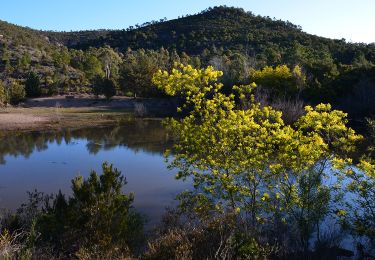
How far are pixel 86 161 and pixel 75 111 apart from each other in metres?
33.1

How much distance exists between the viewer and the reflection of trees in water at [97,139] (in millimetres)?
30823

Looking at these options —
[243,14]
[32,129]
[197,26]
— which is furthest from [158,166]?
[243,14]

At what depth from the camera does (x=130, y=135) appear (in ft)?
125

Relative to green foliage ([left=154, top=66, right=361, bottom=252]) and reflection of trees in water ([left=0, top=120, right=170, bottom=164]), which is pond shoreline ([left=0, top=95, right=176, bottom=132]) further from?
green foliage ([left=154, top=66, right=361, bottom=252])

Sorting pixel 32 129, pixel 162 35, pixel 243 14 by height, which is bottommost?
pixel 32 129

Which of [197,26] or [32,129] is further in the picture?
[197,26]

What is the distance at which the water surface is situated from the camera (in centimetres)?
1836

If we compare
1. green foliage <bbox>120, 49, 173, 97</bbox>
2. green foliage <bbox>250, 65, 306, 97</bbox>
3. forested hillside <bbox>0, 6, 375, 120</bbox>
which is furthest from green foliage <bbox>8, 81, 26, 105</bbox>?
green foliage <bbox>250, 65, 306, 97</bbox>

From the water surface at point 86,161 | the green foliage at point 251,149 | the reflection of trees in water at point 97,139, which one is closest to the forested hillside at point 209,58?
the water surface at point 86,161

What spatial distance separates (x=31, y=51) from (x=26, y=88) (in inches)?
1534

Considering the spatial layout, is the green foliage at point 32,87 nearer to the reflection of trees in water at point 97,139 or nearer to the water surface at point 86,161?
the reflection of trees in water at point 97,139

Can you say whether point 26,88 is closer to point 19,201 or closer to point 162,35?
point 19,201

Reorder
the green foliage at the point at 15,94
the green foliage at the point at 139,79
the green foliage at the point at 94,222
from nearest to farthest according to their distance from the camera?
the green foliage at the point at 94,222, the green foliage at the point at 15,94, the green foliage at the point at 139,79

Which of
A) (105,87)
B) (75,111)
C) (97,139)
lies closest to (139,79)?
(105,87)
